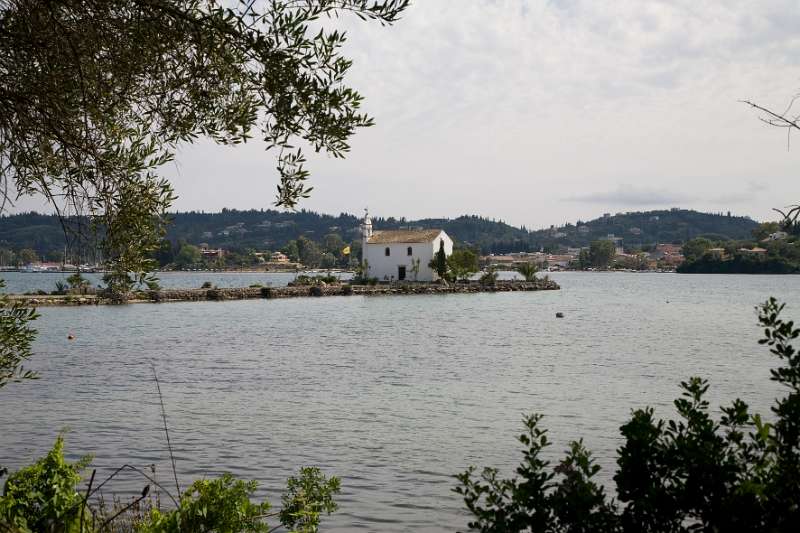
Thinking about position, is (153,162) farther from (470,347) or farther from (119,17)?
(470,347)

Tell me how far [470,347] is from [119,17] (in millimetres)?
26304

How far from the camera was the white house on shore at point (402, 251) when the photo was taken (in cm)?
8219

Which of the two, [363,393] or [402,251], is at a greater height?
[402,251]

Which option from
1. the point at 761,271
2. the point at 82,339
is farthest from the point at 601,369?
the point at 761,271

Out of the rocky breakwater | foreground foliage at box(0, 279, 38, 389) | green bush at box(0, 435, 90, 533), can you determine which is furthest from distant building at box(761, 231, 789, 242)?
the rocky breakwater

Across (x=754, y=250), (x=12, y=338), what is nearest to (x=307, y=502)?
(x=12, y=338)

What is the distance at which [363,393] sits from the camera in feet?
61.1

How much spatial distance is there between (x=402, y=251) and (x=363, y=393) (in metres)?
64.9

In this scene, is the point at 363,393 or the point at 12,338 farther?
the point at 363,393

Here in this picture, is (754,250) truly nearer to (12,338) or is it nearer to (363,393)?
(363,393)

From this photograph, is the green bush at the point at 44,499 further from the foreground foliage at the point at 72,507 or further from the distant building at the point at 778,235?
the distant building at the point at 778,235

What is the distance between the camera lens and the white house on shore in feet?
270

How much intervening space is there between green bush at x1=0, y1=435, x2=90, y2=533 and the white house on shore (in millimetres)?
76189

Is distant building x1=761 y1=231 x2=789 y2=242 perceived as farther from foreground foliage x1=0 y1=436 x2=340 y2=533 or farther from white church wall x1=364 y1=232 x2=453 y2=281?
white church wall x1=364 y1=232 x2=453 y2=281
